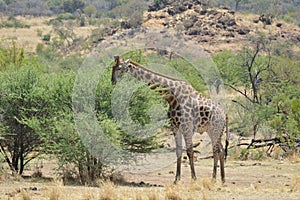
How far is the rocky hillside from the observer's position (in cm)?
6200

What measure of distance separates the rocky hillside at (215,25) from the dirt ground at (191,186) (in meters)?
42.8

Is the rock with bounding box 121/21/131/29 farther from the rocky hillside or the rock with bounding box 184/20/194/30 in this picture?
the rock with bounding box 184/20/194/30

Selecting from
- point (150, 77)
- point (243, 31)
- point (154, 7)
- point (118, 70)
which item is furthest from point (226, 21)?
point (118, 70)

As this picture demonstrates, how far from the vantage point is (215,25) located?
64.1 metres

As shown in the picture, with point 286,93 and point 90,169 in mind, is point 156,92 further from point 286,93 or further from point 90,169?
point 286,93

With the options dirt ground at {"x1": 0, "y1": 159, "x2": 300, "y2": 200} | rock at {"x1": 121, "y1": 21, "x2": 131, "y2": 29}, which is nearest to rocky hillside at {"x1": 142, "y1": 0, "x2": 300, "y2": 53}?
rock at {"x1": 121, "y1": 21, "x2": 131, "y2": 29}

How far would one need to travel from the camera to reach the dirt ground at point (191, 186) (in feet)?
33.2

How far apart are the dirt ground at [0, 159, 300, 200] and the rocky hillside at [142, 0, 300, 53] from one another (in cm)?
4280

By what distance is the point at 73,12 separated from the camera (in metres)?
97.6

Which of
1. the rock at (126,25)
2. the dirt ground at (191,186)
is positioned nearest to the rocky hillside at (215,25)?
the rock at (126,25)

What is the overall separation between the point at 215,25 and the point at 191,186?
5390 cm

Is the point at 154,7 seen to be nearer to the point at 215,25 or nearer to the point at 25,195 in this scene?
the point at 215,25

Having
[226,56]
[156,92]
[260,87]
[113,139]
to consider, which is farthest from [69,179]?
[226,56]

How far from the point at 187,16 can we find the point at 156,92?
52047mm
